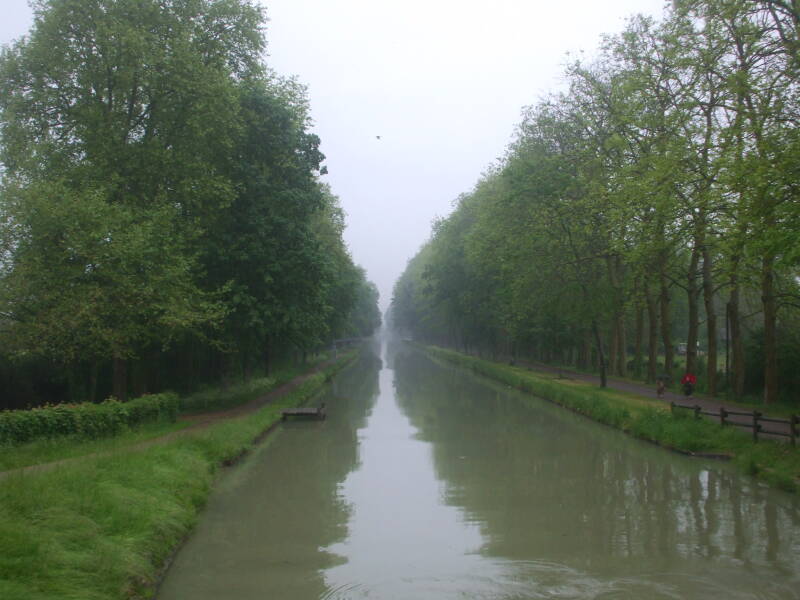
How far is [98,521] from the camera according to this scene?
922cm

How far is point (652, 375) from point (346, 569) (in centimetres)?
2890

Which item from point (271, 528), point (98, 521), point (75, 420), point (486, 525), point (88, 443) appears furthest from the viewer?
point (75, 420)

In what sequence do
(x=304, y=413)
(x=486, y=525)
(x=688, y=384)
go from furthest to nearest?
(x=688, y=384) < (x=304, y=413) < (x=486, y=525)

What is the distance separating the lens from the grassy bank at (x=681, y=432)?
14.5m

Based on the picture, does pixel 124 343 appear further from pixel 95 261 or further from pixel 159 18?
pixel 159 18

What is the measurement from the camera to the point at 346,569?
31.0ft

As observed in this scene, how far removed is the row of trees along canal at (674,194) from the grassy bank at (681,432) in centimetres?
385

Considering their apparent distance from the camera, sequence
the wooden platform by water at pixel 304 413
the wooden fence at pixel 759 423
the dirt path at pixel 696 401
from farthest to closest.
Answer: the wooden platform by water at pixel 304 413 → the dirt path at pixel 696 401 → the wooden fence at pixel 759 423

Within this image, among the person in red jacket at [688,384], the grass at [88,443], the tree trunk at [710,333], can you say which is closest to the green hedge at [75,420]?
the grass at [88,443]

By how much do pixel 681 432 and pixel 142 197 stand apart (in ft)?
63.7

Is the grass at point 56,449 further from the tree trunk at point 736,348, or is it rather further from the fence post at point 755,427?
the tree trunk at point 736,348

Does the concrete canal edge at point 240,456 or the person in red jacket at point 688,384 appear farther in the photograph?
the person in red jacket at point 688,384

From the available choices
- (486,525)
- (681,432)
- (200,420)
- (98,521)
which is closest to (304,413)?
(200,420)

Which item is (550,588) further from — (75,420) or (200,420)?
(200,420)
